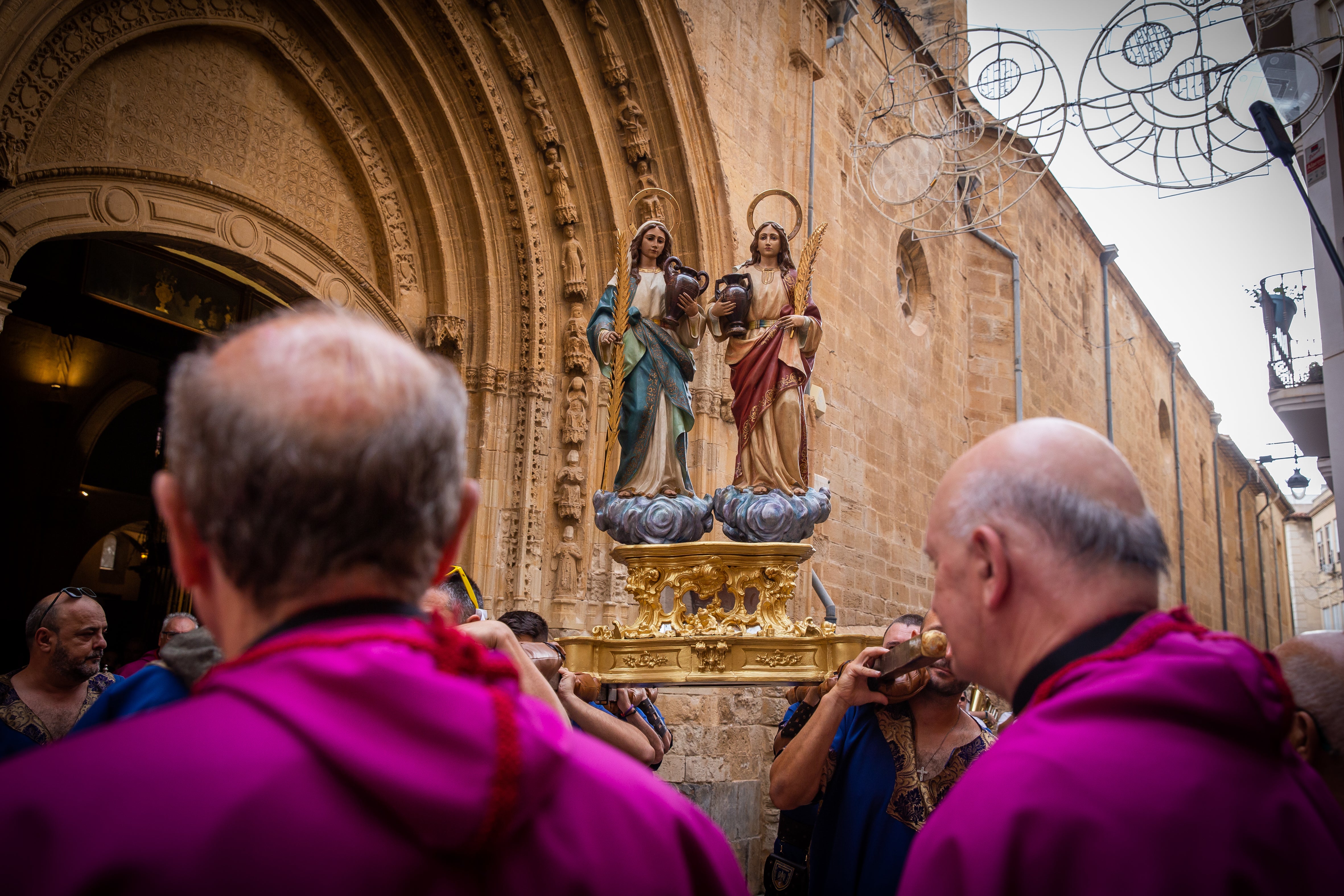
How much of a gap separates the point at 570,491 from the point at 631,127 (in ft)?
11.4

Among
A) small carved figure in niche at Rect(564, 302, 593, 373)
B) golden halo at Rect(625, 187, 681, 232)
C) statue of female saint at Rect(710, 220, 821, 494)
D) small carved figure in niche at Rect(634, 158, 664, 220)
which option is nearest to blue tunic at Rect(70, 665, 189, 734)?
statue of female saint at Rect(710, 220, 821, 494)

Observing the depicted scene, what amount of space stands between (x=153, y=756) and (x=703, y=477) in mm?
8041

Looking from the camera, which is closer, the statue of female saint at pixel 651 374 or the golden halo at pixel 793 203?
the statue of female saint at pixel 651 374

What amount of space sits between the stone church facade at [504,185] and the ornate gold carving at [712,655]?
12.3 feet

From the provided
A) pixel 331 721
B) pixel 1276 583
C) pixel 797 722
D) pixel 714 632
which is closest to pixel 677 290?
pixel 714 632

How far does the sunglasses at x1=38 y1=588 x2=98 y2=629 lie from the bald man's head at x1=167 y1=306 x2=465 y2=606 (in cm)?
345

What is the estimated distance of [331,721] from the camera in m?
0.84

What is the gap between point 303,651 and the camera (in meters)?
0.89

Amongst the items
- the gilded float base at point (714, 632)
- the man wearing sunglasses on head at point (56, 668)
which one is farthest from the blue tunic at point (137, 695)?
the gilded float base at point (714, 632)

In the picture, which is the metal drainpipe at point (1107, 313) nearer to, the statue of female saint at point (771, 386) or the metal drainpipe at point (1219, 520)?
the metal drainpipe at point (1219, 520)

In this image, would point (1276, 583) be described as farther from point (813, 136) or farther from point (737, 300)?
point (737, 300)

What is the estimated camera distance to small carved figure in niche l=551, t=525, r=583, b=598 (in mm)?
8234

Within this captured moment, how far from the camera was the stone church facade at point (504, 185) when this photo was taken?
6734 millimetres

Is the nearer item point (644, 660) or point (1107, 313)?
point (644, 660)
